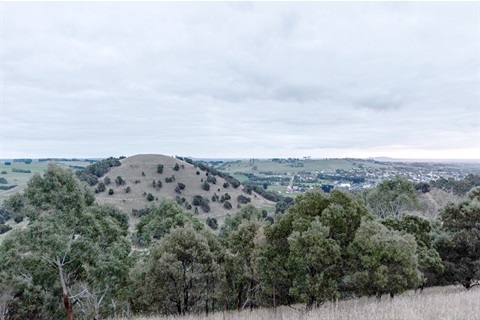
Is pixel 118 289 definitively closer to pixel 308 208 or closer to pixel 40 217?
pixel 40 217

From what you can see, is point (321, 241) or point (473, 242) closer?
point (321, 241)

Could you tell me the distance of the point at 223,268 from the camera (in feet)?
60.5

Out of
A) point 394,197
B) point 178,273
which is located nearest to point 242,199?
point 394,197

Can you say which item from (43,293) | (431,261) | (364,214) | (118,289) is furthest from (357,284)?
(43,293)

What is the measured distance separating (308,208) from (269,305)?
611 centimetres

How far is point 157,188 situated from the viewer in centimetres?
8712

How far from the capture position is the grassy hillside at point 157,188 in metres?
78.2

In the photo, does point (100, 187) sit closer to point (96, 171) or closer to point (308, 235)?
point (96, 171)

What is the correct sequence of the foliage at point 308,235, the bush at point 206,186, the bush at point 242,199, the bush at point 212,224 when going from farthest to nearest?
the bush at point 206,186 → the bush at point 242,199 → the bush at point 212,224 → the foliage at point 308,235

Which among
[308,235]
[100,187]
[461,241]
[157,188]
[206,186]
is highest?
[308,235]

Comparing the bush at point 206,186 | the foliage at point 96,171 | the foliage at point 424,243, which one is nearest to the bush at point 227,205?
the bush at point 206,186

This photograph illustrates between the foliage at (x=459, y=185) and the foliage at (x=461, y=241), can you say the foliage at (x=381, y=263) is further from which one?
the foliage at (x=459, y=185)

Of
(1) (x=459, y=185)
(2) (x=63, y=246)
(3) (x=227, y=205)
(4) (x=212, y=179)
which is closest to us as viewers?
(2) (x=63, y=246)

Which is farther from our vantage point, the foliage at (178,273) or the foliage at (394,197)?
the foliage at (394,197)
